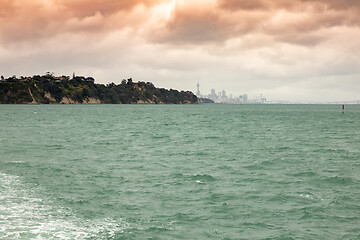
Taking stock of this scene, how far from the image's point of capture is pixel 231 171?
97.6 ft

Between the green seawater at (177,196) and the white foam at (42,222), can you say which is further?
the green seawater at (177,196)

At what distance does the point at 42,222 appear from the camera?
15.8 metres

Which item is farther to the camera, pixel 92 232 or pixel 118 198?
pixel 118 198

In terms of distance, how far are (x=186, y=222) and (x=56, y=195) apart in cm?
874

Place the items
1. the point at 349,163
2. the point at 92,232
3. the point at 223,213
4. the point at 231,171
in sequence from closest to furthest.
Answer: the point at 92,232, the point at 223,213, the point at 231,171, the point at 349,163

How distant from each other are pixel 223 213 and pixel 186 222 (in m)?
2.42

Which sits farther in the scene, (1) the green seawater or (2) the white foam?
(1) the green seawater

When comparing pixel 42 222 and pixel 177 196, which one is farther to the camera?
pixel 177 196

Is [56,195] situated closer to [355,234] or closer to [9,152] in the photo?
[355,234]

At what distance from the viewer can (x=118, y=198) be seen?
66.9 feet

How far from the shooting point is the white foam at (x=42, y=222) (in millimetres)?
14242

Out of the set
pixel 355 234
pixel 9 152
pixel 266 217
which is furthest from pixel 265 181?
pixel 9 152

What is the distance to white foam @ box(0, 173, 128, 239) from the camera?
14242 millimetres

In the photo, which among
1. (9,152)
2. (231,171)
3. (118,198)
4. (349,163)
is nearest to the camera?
(118,198)
